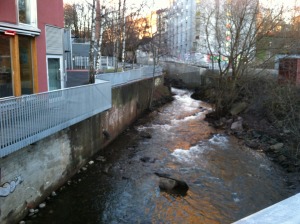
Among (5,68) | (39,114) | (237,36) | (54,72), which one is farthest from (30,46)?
(237,36)

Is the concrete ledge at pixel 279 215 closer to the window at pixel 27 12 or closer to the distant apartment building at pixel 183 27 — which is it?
the window at pixel 27 12

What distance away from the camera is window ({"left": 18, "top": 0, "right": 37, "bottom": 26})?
11086mm

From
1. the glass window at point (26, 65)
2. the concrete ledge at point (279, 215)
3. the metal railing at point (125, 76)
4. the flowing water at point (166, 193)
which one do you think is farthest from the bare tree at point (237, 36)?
the concrete ledge at point (279, 215)

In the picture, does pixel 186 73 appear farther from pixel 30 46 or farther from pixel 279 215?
pixel 279 215

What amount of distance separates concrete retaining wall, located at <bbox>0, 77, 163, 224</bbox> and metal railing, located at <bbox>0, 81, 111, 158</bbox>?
0.46 m

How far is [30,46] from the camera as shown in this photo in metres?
11.7

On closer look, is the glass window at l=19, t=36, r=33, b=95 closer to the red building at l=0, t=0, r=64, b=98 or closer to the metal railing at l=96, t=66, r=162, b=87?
the red building at l=0, t=0, r=64, b=98

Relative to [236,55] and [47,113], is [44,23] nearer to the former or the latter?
[47,113]

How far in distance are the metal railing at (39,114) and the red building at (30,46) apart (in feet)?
6.70

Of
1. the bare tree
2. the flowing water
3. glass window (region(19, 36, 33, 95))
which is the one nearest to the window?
glass window (region(19, 36, 33, 95))

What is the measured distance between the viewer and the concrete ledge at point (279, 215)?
5.77ft

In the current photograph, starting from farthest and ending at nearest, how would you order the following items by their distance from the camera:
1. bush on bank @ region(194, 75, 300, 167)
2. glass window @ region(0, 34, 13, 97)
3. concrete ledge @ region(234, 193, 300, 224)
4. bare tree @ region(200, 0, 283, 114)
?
bare tree @ region(200, 0, 283, 114)
bush on bank @ region(194, 75, 300, 167)
glass window @ region(0, 34, 13, 97)
concrete ledge @ region(234, 193, 300, 224)

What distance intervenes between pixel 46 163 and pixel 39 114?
1726mm

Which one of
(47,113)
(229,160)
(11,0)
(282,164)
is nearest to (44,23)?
(11,0)
